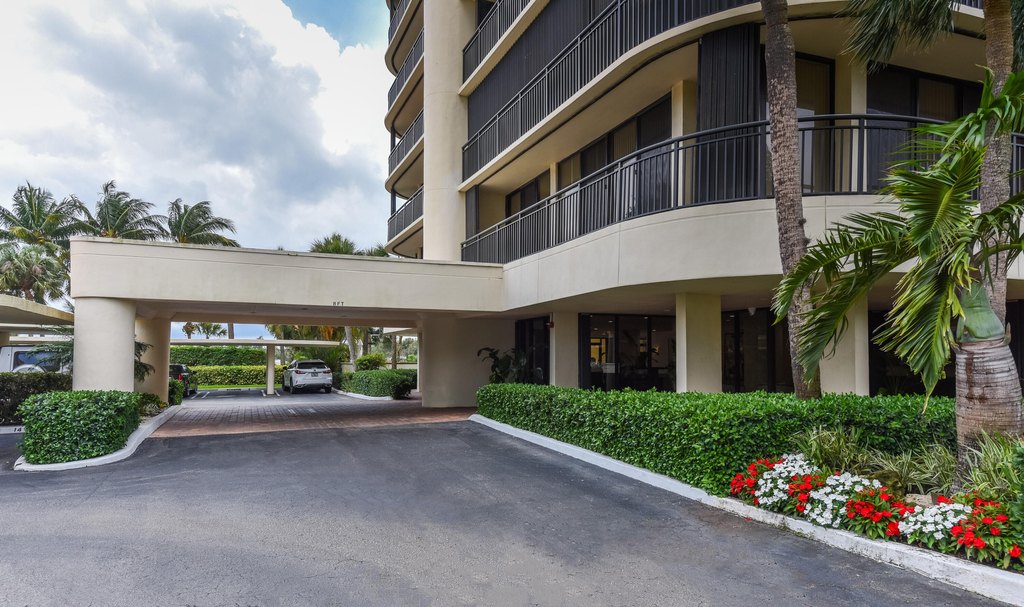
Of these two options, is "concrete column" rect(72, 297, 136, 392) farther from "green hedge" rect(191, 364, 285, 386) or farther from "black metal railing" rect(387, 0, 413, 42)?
"green hedge" rect(191, 364, 285, 386)

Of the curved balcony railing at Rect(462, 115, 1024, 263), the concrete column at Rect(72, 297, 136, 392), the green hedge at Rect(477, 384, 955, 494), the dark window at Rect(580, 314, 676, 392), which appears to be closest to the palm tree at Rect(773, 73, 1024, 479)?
the green hedge at Rect(477, 384, 955, 494)

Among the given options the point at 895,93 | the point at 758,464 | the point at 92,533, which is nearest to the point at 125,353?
the point at 92,533

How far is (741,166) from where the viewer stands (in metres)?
8.95

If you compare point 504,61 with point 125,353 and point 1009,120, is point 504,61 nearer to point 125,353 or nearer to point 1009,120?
point 125,353

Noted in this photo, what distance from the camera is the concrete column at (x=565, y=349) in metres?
14.7

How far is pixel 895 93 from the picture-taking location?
10617mm

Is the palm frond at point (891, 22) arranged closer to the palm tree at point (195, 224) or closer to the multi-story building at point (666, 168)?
the multi-story building at point (666, 168)

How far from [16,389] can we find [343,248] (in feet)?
70.1

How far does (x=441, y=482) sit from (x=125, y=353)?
285 inches

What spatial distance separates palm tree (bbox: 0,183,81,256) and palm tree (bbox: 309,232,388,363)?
13.2 m

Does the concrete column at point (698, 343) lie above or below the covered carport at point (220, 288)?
below

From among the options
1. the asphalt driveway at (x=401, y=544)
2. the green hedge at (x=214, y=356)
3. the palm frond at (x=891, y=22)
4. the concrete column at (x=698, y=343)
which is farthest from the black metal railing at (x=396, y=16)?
the green hedge at (x=214, y=356)

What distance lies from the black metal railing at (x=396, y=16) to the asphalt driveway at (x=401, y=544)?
20054 millimetres

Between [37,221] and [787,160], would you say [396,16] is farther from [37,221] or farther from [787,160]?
[37,221]
